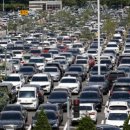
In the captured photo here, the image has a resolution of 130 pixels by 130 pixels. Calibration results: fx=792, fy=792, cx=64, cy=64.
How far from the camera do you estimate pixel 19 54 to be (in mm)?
67938

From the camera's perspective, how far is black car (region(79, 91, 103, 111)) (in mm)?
42438

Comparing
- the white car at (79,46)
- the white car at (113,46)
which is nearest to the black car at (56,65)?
the white car at (113,46)

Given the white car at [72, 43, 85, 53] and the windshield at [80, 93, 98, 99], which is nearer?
the windshield at [80, 93, 98, 99]

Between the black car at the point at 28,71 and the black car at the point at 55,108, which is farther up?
the black car at the point at 55,108

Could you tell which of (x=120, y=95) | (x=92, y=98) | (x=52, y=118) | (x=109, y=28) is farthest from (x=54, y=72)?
(x=109, y=28)

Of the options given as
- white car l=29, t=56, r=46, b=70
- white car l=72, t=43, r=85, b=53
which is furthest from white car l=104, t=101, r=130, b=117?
white car l=72, t=43, r=85, b=53

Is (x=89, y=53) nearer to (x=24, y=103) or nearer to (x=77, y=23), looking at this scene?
(x=24, y=103)

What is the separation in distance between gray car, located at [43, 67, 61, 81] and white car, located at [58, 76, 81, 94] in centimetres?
484

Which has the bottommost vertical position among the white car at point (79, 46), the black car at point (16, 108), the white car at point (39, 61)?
the white car at point (79, 46)

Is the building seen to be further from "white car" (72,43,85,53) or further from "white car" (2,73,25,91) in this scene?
"white car" (2,73,25,91)

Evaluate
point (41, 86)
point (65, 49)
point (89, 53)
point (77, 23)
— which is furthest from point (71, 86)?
point (77, 23)

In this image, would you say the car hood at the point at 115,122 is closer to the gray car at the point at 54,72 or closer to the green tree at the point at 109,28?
the gray car at the point at 54,72

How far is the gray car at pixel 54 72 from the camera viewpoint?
5397cm

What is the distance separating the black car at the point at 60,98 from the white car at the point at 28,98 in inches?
35.7
